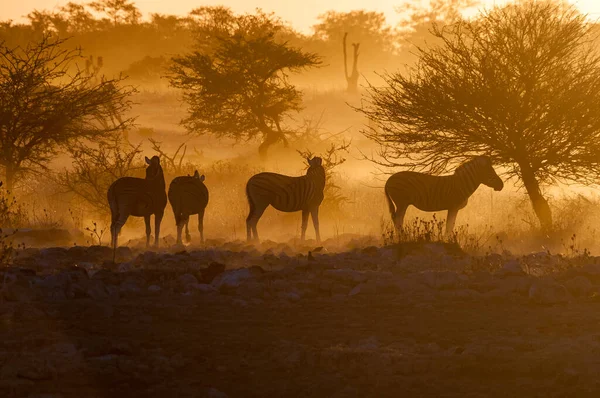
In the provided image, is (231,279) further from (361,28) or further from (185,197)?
(361,28)

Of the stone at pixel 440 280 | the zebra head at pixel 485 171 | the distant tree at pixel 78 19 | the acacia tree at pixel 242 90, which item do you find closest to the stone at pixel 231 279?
the stone at pixel 440 280

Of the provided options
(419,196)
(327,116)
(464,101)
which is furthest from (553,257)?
(327,116)

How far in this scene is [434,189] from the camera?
19.3m

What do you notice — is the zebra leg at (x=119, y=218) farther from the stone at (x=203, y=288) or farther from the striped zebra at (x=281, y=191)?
the stone at (x=203, y=288)

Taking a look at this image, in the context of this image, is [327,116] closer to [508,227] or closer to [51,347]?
[508,227]

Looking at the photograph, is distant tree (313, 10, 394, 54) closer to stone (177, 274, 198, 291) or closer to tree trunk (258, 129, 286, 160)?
tree trunk (258, 129, 286, 160)

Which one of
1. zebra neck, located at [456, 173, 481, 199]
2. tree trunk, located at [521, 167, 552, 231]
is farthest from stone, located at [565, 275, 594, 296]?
tree trunk, located at [521, 167, 552, 231]

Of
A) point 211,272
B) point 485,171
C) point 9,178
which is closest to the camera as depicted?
point 211,272

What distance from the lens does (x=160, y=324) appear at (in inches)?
370

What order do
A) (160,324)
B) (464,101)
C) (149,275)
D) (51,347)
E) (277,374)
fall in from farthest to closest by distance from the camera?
(464,101), (149,275), (160,324), (51,347), (277,374)

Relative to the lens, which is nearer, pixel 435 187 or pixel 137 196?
pixel 137 196

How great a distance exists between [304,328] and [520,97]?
42.0 ft

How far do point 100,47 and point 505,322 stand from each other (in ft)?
263

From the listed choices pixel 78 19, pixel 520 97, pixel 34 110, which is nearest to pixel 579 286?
pixel 520 97
